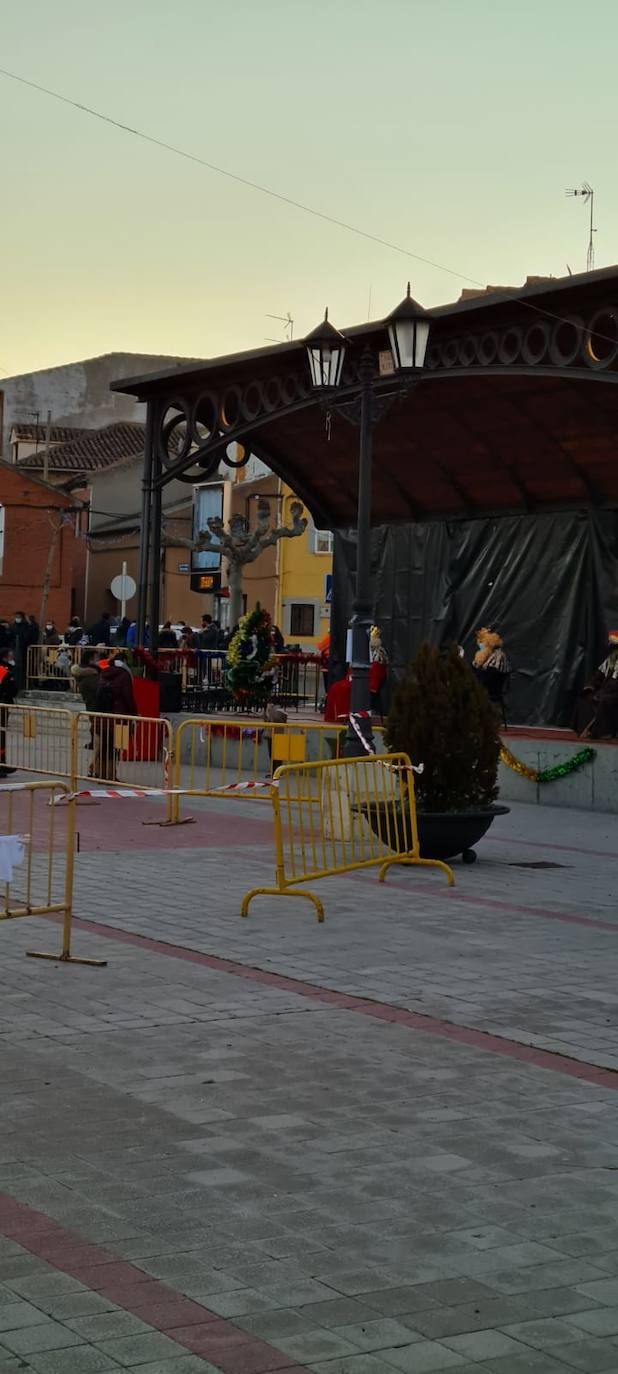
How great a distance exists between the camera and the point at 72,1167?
19.0 ft

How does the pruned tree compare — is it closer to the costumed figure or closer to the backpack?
the costumed figure

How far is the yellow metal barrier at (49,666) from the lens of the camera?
34594mm

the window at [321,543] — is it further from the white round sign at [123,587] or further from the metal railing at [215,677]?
the metal railing at [215,677]

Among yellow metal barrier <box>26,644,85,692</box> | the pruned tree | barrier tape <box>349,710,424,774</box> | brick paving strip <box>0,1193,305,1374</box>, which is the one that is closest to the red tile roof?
the pruned tree

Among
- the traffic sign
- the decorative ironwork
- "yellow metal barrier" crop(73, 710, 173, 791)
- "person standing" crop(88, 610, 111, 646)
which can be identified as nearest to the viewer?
"yellow metal barrier" crop(73, 710, 173, 791)

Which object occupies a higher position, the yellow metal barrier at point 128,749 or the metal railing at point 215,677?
the metal railing at point 215,677

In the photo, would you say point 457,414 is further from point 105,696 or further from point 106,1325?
point 106,1325

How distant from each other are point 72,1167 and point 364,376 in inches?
488

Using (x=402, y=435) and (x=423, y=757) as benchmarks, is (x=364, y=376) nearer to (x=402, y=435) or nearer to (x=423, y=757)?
(x=423, y=757)

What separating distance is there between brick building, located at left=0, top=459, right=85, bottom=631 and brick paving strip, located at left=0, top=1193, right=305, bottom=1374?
5328 centimetres

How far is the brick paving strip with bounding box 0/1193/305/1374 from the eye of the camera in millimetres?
4273

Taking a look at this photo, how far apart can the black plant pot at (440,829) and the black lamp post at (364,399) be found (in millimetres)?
2420

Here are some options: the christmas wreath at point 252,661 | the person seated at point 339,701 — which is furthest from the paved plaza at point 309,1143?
the christmas wreath at point 252,661

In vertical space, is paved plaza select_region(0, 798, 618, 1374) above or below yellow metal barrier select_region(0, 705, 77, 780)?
below
